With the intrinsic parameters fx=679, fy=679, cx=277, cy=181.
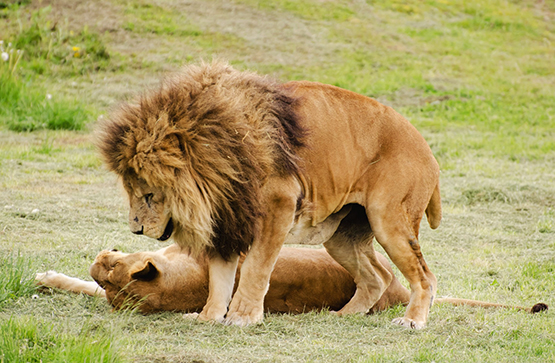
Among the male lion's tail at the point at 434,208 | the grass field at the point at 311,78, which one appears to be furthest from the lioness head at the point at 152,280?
the male lion's tail at the point at 434,208

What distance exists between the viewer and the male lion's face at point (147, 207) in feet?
12.5

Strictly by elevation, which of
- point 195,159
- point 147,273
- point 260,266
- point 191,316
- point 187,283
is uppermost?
point 195,159

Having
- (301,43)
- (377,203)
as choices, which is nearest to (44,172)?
(377,203)

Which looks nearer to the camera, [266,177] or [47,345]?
[47,345]

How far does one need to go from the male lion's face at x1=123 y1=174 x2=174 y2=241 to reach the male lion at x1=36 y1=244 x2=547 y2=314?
296mm

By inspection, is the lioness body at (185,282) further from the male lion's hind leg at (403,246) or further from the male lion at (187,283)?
the male lion's hind leg at (403,246)

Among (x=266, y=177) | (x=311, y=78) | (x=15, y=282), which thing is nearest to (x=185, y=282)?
(x=266, y=177)

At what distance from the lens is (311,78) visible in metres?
14.8

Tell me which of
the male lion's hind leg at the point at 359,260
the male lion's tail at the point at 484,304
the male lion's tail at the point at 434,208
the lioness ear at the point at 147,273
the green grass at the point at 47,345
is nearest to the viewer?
the green grass at the point at 47,345

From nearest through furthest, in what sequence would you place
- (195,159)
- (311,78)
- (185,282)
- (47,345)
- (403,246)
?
(47,345) → (195,159) → (185,282) → (403,246) → (311,78)

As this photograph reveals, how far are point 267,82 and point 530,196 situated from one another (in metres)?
5.29

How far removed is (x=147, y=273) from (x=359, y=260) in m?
1.48

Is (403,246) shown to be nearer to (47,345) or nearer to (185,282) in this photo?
(185,282)

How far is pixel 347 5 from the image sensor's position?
19266mm
